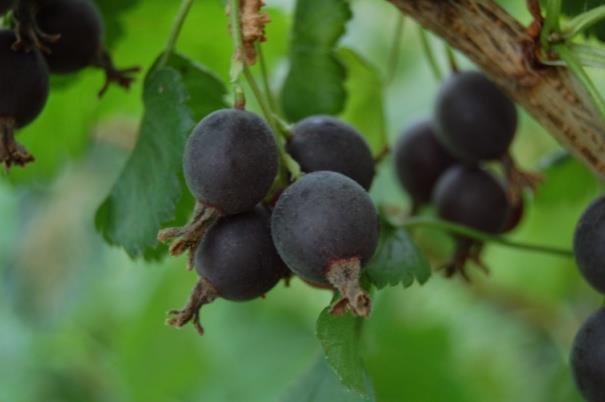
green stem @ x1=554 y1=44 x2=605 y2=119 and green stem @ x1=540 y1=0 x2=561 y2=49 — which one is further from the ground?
green stem @ x1=540 y1=0 x2=561 y2=49

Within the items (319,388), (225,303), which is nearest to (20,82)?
(319,388)

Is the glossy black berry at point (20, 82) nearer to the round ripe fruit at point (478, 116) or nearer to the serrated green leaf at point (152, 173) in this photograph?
the serrated green leaf at point (152, 173)

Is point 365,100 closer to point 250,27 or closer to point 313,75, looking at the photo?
point 313,75

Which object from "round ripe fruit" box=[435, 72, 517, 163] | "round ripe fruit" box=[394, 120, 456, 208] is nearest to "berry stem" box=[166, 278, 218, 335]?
"round ripe fruit" box=[435, 72, 517, 163]

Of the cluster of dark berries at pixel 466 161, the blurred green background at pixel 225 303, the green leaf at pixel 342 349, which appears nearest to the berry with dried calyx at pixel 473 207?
the cluster of dark berries at pixel 466 161

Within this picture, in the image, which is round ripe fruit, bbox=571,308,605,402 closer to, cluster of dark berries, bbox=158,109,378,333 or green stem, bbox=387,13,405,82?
cluster of dark berries, bbox=158,109,378,333

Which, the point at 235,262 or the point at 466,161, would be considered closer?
the point at 235,262

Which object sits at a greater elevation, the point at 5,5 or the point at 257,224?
the point at 5,5
